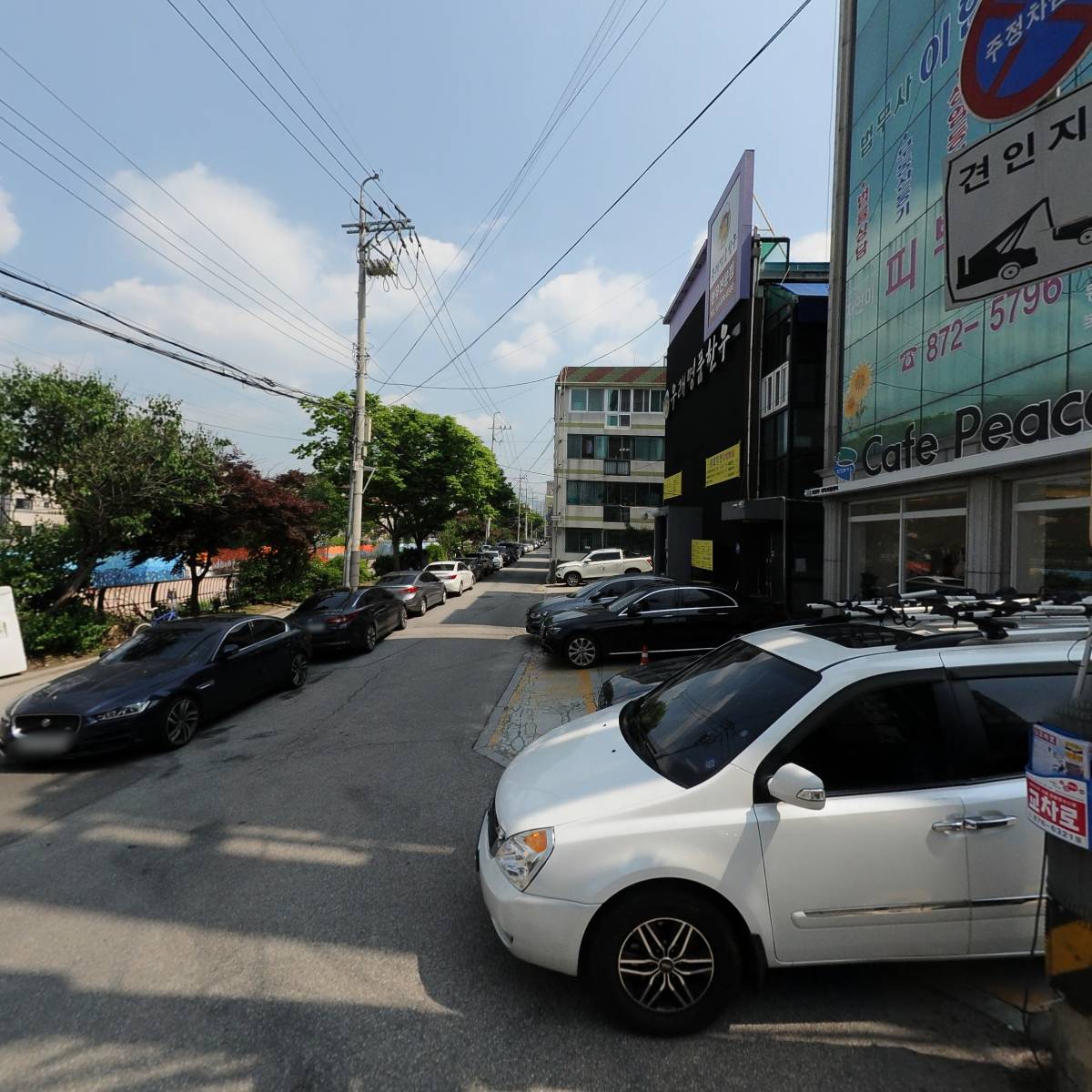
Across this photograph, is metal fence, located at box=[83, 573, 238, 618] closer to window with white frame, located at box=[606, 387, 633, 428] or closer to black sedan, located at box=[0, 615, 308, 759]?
black sedan, located at box=[0, 615, 308, 759]

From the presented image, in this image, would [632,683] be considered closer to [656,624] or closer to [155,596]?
[656,624]

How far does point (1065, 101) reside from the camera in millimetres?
3494

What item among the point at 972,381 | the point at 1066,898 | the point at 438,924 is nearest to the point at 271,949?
the point at 438,924

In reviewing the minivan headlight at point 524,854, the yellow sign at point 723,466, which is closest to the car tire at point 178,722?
the minivan headlight at point 524,854

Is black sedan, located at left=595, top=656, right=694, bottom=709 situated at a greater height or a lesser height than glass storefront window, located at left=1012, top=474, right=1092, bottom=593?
lesser

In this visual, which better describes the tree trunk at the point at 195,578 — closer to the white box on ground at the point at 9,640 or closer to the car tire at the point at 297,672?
the white box on ground at the point at 9,640

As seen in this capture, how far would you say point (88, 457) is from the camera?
10.4m

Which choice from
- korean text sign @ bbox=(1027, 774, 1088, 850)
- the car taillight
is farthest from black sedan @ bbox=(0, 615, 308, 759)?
korean text sign @ bbox=(1027, 774, 1088, 850)

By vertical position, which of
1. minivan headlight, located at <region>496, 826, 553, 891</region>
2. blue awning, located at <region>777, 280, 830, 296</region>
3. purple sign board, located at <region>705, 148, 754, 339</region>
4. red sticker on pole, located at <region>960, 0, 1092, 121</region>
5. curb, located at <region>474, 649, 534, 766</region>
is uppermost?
purple sign board, located at <region>705, 148, 754, 339</region>

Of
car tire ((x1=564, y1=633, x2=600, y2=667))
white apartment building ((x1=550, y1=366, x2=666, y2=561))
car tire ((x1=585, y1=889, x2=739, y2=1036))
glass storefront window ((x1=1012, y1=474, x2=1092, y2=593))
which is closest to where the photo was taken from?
car tire ((x1=585, y1=889, x2=739, y2=1036))

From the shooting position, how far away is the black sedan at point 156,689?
5.83 metres

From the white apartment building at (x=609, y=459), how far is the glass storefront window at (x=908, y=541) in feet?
106

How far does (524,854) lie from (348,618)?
9.70 meters

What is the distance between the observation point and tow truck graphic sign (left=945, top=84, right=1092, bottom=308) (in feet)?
11.0
